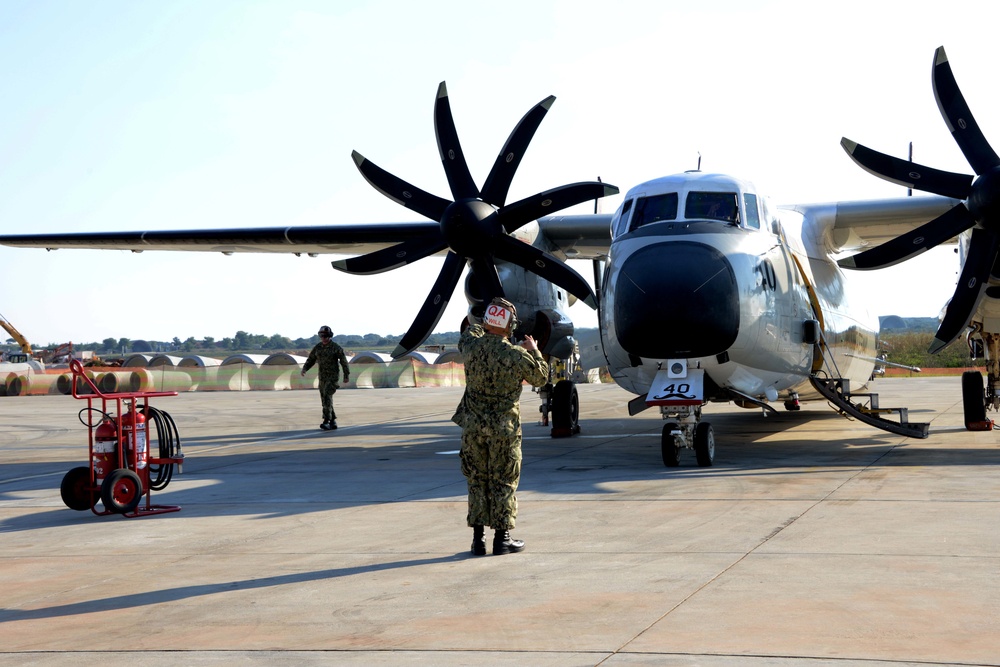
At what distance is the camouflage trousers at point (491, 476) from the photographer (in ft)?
24.5

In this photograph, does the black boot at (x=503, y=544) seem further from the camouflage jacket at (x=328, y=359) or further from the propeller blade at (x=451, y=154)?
the camouflage jacket at (x=328, y=359)

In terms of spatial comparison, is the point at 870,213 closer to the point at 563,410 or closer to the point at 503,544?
the point at 563,410

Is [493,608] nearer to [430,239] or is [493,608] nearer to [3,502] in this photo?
[3,502]

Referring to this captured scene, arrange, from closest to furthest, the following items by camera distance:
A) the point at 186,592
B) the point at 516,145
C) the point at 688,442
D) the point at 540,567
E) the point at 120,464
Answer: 1. the point at 186,592
2. the point at 540,567
3. the point at 120,464
4. the point at 688,442
5. the point at 516,145

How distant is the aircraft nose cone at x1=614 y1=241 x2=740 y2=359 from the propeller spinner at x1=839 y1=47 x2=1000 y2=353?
12.0 feet

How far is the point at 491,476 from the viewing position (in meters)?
7.62

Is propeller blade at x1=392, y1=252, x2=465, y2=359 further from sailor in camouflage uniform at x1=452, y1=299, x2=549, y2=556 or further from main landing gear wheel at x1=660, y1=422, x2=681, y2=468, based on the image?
sailor in camouflage uniform at x1=452, y1=299, x2=549, y2=556

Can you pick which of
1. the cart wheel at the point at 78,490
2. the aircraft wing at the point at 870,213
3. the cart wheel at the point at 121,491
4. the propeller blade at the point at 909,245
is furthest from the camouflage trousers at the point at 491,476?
the aircraft wing at the point at 870,213

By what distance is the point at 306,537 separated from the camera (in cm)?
A: 830

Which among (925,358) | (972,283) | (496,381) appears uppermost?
(972,283)

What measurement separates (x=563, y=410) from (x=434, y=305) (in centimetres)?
320

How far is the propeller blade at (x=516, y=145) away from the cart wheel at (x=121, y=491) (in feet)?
28.8

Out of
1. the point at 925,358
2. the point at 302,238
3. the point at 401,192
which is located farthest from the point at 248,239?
the point at 925,358

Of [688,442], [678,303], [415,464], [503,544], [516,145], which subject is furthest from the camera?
[516,145]
